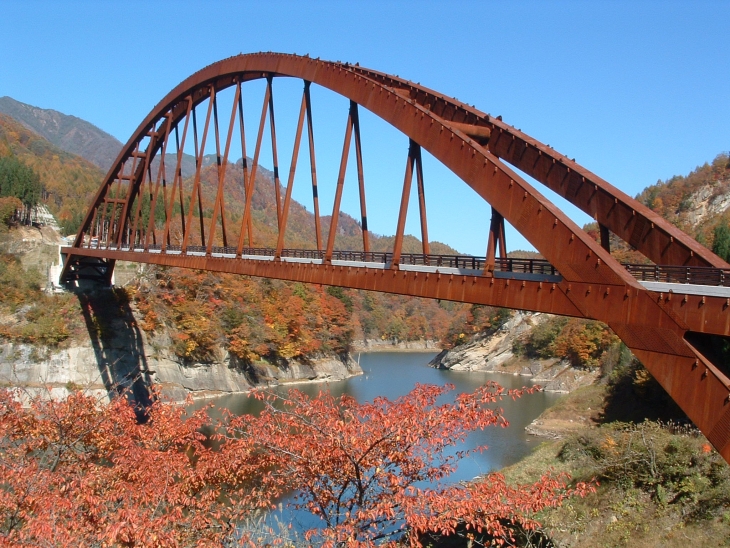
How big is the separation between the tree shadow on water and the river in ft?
20.9

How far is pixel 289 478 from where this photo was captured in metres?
12.4

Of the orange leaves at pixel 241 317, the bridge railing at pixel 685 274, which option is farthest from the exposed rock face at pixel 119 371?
the bridge railing at pixel 685 274

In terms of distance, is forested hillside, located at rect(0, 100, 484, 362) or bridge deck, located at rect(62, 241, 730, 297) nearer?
bridge deck, located at rect(62, 241, 730, 297)

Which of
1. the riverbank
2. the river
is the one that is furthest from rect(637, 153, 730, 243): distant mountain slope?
the riverbank

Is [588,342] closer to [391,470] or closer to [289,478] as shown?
[289,478]

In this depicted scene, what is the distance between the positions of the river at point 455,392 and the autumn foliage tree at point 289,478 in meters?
6.83

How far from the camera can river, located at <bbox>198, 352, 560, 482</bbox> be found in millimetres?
28994

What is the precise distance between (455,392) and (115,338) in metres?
26.7

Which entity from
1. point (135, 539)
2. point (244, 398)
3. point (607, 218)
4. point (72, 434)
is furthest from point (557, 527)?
point (244, 398)

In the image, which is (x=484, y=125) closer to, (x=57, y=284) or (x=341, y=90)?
(x=341, y=90)

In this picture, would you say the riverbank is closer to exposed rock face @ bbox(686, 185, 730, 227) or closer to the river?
the river

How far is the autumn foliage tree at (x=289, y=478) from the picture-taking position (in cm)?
976

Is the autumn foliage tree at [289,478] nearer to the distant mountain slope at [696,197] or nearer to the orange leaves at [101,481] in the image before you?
the orange leaves at [101,481]

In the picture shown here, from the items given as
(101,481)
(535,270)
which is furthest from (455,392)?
(101,481)
